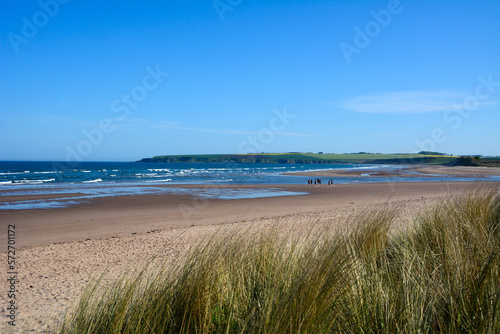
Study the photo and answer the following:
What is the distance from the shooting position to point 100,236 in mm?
11203

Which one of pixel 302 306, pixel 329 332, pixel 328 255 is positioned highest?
pixel 328 255

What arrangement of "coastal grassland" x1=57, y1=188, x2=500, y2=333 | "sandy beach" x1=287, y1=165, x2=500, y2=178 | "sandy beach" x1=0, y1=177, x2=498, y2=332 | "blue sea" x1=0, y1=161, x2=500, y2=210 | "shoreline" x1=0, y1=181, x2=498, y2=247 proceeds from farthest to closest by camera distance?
1. "sandy beach" x1=287, y1=165, x2=500, y2=178
2. "blue sea" x1=0, y1=161, x2=500, y2=210
3. "shoreline" x1=0, y1=181, x2=498, y2=247
4. "sandy beach" x1=0, y1=177, x2=498, y2=332
5. "coastal grassland" x1=57, y1=188, x2=500, y2=333

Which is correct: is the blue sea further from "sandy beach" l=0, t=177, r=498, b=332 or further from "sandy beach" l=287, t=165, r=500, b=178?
"sandy beach" l=287, t=165, r=500, b=178

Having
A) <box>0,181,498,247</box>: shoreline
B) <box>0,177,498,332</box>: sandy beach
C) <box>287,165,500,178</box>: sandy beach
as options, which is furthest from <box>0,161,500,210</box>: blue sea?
<box>287,165,500,178</box>: sandy beach

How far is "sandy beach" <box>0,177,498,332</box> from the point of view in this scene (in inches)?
229

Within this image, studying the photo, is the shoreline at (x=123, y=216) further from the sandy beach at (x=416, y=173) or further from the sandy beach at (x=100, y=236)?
the sandy beach at (x=416, y=173)

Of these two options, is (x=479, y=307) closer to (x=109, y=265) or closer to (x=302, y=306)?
(x=302, y=306)

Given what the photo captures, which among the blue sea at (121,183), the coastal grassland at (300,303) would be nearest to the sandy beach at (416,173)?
the blue sea at (121,183)

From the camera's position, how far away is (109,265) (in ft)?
24.8

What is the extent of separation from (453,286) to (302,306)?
137 centimetres

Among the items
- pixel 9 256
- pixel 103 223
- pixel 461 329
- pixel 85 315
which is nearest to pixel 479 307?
pixel 461 329

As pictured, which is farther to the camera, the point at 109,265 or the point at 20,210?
the point at 20,210

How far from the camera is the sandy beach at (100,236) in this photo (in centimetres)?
581

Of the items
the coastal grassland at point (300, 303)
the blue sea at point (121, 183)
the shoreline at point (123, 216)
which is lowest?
the shoreline at point (123, 216)
